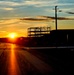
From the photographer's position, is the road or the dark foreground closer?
the road

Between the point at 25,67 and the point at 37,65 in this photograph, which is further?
the point at 37,65

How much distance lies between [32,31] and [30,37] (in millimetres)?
3124

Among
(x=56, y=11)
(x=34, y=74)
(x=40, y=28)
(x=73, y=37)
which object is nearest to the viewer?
(x=34, y=74)

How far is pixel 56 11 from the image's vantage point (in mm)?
71125

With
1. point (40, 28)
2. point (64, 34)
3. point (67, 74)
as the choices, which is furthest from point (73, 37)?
point (67, 74)

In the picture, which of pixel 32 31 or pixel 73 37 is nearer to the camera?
pixel 73 37

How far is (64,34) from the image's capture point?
115 m

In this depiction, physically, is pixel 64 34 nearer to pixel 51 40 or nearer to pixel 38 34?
pixel 51 40

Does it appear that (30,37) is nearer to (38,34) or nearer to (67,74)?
(38,34)

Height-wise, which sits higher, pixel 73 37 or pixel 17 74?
pixel 17 74

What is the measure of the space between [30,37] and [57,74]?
134 m

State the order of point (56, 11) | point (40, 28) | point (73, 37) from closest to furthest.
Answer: point (56, 11), point (73, 37), point (40, 28)

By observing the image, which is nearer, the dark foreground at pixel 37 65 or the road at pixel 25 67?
the road at pixel 25 67

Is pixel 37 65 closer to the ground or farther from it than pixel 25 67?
closer to the ground
